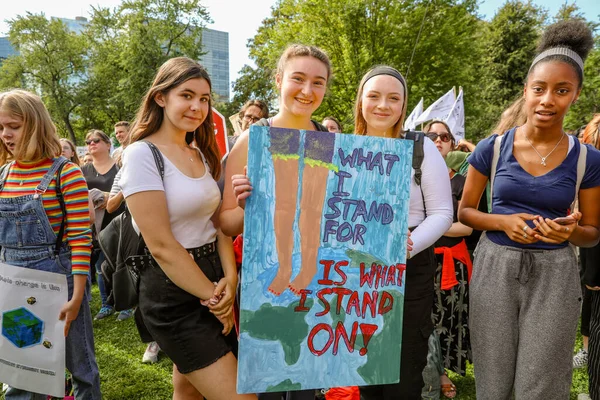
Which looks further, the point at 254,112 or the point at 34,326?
the point at 254,112

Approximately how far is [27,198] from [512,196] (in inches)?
95.2

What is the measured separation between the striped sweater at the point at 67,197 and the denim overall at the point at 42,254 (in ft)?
0.11

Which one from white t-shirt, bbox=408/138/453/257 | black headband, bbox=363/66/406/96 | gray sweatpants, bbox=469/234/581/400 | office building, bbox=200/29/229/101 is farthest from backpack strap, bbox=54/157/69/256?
office building, bbox=200/29/229/101

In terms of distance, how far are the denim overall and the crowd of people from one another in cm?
1

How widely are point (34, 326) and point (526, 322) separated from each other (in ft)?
7.99

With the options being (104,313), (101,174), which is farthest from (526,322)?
(101,174)

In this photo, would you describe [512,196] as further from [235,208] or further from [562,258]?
[235,208]

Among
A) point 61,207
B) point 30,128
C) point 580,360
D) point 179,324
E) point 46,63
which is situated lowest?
point 580,360

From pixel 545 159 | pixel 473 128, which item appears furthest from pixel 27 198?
pixel 473 128

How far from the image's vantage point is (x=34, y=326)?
7.25 ft

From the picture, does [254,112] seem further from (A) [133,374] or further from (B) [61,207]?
(A) [133,374]

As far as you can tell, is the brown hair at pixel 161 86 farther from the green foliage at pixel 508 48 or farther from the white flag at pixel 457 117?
the green foliage at pixel 508 48

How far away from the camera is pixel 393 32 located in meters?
16.2

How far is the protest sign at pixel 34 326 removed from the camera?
220 centimetres
